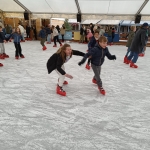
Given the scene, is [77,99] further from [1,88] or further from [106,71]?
[106,71]

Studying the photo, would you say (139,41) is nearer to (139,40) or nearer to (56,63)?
(139,40)

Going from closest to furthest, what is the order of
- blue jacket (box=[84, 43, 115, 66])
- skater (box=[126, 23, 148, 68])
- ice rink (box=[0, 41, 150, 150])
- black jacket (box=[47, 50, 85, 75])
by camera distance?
ice rink (box=[0, 41, 150, 150]) < black jacket (box=[47, 50, 85, 75]) < blue jacket (box=[84, 43, 115, 66]) < skater (box=[126, 23, 148, 68])

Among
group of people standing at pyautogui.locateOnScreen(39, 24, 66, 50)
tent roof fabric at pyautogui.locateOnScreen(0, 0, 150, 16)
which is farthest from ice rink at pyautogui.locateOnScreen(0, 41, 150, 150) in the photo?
tent roof fabric at pyautogui.locateOnScreen(0, 0, 150, 16)

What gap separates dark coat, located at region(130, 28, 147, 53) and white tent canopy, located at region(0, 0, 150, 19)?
4506 millimetres

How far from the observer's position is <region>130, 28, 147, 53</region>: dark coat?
4.15 meters

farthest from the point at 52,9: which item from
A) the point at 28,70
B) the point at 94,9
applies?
→ the point at 28,70

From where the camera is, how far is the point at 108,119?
2055mm

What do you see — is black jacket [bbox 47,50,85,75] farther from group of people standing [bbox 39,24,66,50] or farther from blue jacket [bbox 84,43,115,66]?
group of people standing [bbox 39,24,66,50]

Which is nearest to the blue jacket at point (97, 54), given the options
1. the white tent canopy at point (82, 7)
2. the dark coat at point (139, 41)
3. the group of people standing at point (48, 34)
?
the dark coat at point (139, 41)

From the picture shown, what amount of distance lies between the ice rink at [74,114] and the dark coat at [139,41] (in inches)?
43.7

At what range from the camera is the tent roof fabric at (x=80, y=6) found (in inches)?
318

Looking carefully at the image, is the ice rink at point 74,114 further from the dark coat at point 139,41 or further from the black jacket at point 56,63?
the dark coat at point 139,41

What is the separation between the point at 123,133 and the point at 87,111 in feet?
2.06

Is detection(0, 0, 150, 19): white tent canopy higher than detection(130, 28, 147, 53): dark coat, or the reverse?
detection(0, 0, 150, 19): white tent canopy
